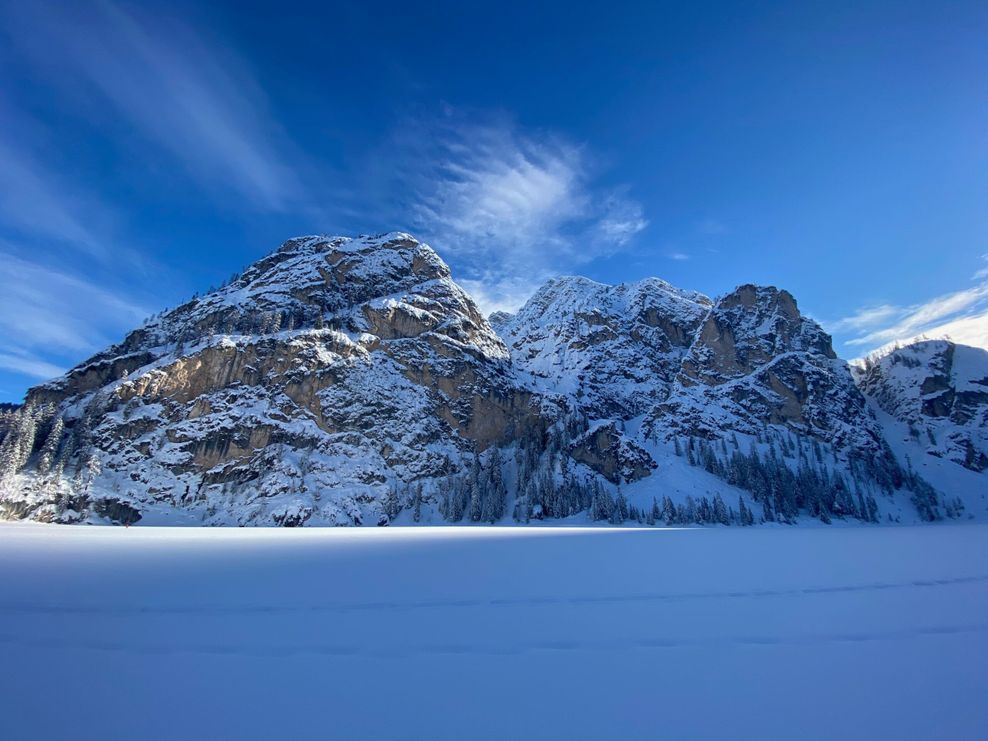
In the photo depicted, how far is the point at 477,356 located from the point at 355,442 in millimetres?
44483

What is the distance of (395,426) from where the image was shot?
108 metres

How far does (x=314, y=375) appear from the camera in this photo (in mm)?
105562

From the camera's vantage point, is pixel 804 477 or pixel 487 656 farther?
pixel 804 477

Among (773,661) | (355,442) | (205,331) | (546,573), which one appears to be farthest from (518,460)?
(773,661)

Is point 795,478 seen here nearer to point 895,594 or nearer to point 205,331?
point 895,594

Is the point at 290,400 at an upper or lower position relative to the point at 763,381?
lower

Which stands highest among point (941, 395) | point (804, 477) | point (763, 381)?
point (763, 381)

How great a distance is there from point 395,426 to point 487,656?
10409 centimetres

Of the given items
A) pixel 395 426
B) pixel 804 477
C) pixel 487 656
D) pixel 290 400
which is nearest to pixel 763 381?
pixel 804 477

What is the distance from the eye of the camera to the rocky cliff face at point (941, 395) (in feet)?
514

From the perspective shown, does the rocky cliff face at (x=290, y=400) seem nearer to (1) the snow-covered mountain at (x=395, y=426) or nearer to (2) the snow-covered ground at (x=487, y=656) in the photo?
(1) the snow-covered mountain at (x=395, y=426)

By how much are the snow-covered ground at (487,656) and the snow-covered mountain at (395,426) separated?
3033 inches

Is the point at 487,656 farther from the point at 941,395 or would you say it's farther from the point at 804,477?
the point at 941,395

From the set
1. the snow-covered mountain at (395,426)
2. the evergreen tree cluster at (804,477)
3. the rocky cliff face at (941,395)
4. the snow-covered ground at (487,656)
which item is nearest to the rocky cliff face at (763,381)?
the snow-covered mountain at (395,426)
